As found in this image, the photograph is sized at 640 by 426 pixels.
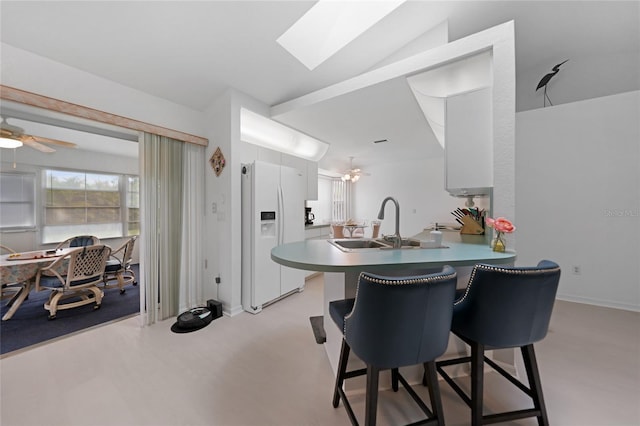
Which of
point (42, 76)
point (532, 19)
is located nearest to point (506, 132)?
point (532, 19)

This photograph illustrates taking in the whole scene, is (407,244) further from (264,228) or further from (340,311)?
(264,228)

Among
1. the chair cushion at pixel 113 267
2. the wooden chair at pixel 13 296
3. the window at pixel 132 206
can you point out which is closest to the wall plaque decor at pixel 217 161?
the chair cushion at pixel 113 267

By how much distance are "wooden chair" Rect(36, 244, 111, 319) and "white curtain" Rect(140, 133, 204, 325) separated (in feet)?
3.16

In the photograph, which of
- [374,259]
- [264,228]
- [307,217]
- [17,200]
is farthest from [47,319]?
[374,259]

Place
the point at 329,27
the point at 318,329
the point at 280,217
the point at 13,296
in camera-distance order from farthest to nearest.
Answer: the point at 280,217
the point at 13,296
the point at 329,27
the point at 318,329

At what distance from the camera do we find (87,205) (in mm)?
4770

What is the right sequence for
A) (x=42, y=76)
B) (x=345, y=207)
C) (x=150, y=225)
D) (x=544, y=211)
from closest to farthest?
(x=42, y=76) < (x=150, y=225) < (x=544, y=211) < (x=345, y=207)

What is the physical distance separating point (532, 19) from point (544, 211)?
2442 millimetres

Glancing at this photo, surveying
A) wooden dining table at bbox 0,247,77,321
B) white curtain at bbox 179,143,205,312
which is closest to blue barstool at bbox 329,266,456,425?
white curtain at bbox 179,143,205,312

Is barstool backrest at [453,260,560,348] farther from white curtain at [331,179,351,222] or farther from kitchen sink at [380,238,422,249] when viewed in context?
white curtain at [331,179,351,222]

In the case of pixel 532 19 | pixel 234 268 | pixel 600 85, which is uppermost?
pixel 532 19

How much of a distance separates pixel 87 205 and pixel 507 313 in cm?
670

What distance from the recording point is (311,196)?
4.36 meters

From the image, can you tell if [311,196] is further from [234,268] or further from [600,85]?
[600,85]
